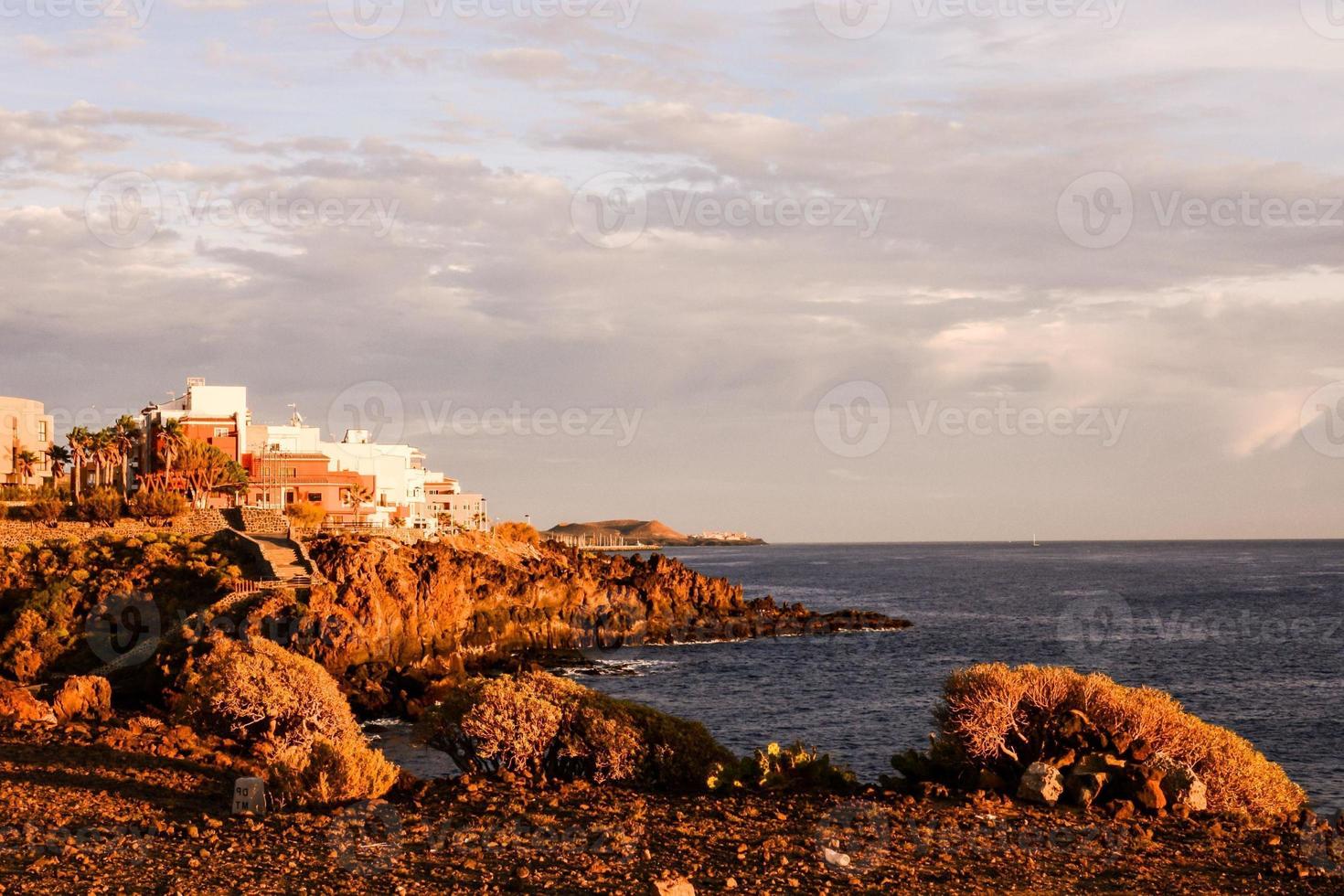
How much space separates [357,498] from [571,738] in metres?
65.9

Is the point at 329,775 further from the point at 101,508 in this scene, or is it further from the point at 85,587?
the point at 101,508

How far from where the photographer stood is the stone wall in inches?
2200

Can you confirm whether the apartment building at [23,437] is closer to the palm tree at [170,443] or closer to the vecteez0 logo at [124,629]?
the palm tree at [170,443]

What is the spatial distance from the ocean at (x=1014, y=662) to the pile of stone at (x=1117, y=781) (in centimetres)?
648

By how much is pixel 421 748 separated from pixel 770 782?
11.8 m

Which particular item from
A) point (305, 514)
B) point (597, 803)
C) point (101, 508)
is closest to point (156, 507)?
point (101, 508)

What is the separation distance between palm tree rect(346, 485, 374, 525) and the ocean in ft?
101

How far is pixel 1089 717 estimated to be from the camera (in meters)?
21.4

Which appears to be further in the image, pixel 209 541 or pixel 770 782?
pixel 209 541

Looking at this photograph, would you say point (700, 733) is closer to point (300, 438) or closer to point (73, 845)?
point (73, 845)

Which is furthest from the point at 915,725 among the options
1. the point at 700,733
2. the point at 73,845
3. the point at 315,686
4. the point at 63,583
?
the point at 63,583

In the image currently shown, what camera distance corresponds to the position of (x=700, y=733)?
23000 mm

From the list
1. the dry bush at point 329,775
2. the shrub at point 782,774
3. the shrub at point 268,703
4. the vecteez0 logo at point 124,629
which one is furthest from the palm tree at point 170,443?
the shrub at point 782,774

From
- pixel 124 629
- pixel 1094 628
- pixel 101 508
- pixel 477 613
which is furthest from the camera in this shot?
pixel 1094 628
